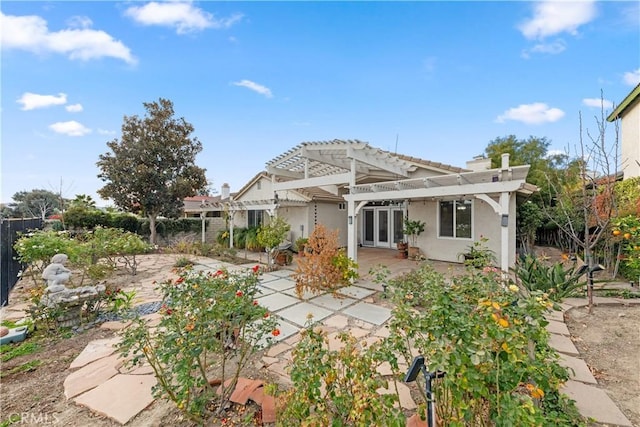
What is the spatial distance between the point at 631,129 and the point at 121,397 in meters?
17.6

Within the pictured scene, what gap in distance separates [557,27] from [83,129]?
18952 mm

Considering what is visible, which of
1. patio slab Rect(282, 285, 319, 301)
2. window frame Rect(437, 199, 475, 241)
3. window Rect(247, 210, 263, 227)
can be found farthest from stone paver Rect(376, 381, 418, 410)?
window Rect(247, 210, 263, 227)

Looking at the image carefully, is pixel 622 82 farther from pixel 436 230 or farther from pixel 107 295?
pixel 107 295

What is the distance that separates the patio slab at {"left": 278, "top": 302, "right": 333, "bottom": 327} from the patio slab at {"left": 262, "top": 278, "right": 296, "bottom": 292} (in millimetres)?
1405

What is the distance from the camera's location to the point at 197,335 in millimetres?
2270

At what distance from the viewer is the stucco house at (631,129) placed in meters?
9.83

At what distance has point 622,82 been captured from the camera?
23.0 ft

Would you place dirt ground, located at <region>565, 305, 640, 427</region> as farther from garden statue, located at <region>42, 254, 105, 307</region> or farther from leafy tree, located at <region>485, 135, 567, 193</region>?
leafy tree, located at <region>485, 135, 567, 193</region>

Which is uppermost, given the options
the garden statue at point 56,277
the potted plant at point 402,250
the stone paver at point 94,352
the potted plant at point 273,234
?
the potted plant at point 273,234

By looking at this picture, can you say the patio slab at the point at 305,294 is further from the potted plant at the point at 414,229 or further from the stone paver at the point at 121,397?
the potted plant at the point at 414,229

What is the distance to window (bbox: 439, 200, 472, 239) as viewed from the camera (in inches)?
391

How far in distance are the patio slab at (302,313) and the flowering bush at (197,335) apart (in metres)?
2.18

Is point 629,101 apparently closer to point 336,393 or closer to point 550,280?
point 550,280

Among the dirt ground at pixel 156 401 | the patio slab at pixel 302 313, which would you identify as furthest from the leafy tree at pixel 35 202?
the patio slab at pixel 302 313
